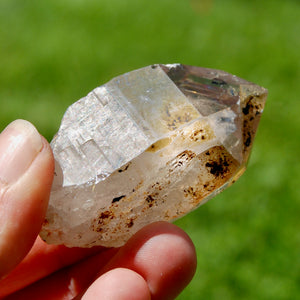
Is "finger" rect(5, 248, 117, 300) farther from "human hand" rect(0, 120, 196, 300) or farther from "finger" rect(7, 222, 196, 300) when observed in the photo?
"finger" rect(7, 222, 196, 300)

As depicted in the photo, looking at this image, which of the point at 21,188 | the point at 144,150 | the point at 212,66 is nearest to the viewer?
the point at 21,188

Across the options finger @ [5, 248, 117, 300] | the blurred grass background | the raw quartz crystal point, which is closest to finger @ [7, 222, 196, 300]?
the raw quartz crystal point

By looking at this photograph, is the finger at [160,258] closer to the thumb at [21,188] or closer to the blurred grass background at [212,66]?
the thumb at [21,188]

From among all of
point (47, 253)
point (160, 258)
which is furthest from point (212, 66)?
point (160, 258)

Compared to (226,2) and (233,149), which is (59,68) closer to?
(226,2)

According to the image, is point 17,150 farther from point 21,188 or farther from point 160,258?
point 160,258

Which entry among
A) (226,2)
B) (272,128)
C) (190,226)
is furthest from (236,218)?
(226,2)
